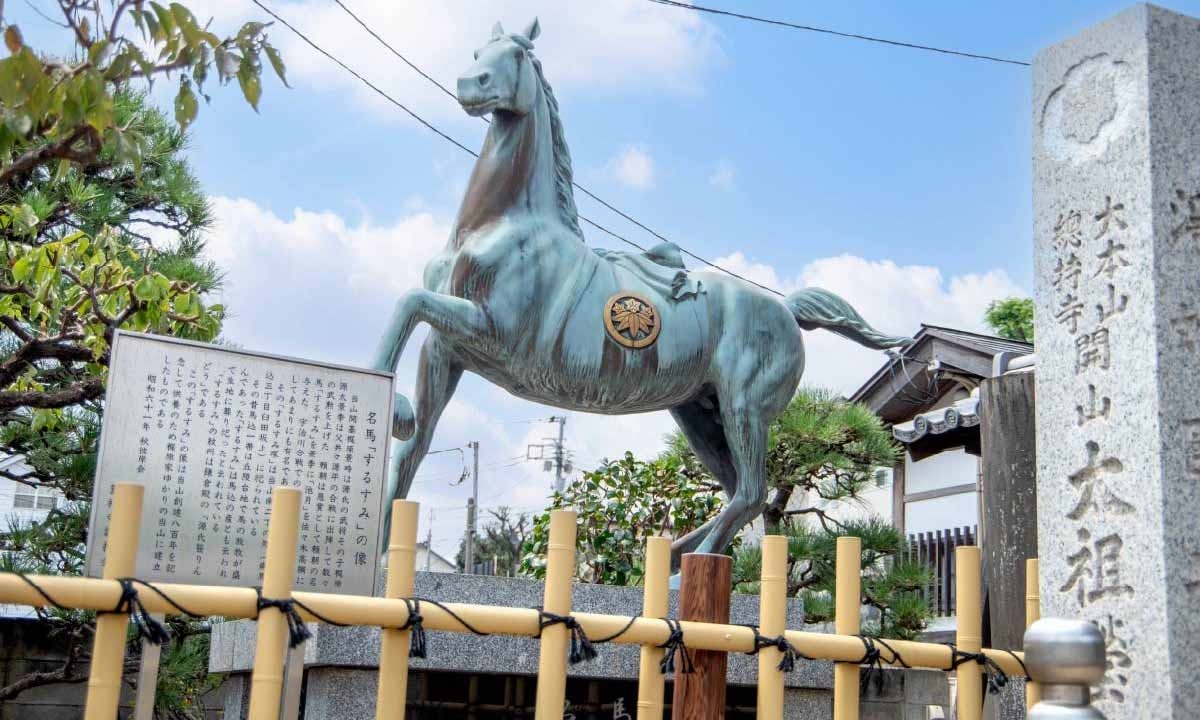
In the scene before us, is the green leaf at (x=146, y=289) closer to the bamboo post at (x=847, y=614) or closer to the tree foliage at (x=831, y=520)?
the bamboo post at (x=847, y=614)

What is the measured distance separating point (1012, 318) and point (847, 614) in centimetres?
1612

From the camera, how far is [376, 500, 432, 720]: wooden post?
134 inches

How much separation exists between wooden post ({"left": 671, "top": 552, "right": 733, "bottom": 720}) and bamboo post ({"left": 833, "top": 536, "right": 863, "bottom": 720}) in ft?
1.31

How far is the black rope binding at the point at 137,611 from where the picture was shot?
309cm

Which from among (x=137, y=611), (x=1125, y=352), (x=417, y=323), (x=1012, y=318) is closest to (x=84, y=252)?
(x=417, y=323)

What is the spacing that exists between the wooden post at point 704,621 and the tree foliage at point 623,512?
3094 mm

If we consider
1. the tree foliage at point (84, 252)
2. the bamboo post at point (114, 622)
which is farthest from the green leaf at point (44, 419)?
the bamboo post at point (114, 622)

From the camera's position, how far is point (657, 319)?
554 centimetres

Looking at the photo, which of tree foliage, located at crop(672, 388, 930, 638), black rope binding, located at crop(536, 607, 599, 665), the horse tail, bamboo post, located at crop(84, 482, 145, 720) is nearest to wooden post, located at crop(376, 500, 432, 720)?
black rope binding, located at crop(536, 607, 599, 665)

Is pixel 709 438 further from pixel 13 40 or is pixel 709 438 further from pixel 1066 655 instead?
pixel 13 40

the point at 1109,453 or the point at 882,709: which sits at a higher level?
the point at 1109,453

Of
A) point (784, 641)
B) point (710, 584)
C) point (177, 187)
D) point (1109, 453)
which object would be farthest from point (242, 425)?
point (177, 187)

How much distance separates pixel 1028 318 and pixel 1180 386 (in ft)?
54.2

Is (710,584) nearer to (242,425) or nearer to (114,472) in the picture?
(242,425)
